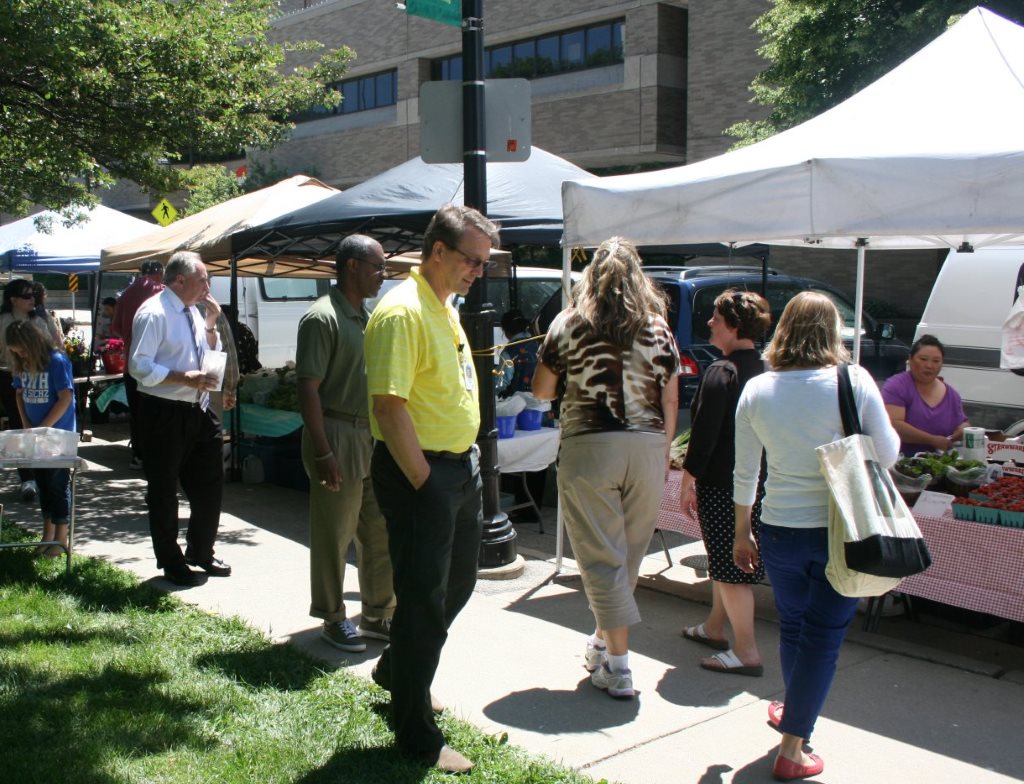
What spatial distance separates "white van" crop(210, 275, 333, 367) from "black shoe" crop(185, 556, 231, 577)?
404 inches

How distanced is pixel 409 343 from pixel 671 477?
3026mm

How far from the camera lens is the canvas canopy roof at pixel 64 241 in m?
15.0

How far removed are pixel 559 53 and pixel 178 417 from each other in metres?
25.5

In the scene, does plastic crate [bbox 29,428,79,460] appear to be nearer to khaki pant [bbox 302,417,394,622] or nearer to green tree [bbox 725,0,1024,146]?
khaki pant [bbox 302,417,394,622]

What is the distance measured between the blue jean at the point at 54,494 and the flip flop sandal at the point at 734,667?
12.9ft

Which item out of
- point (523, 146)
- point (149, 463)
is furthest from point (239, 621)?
point (523, 146)

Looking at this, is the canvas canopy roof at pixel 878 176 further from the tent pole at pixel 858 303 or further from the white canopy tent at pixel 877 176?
the tent pole at pixel 858 303

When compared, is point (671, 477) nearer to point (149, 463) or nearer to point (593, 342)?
point (593, 342)

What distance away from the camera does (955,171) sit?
4484 millimetres

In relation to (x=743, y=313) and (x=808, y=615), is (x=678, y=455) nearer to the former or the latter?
(x=743, y=313)

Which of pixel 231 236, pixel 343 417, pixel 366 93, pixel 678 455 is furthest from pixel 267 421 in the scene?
pixel 366 93

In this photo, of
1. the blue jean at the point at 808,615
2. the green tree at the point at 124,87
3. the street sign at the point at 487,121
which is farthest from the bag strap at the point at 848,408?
the green tree at the point at 124,87

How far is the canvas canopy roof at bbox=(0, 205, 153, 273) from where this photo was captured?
49.1 feet

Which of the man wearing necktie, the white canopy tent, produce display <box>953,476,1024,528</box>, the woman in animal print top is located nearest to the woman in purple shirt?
the white canopy tent
